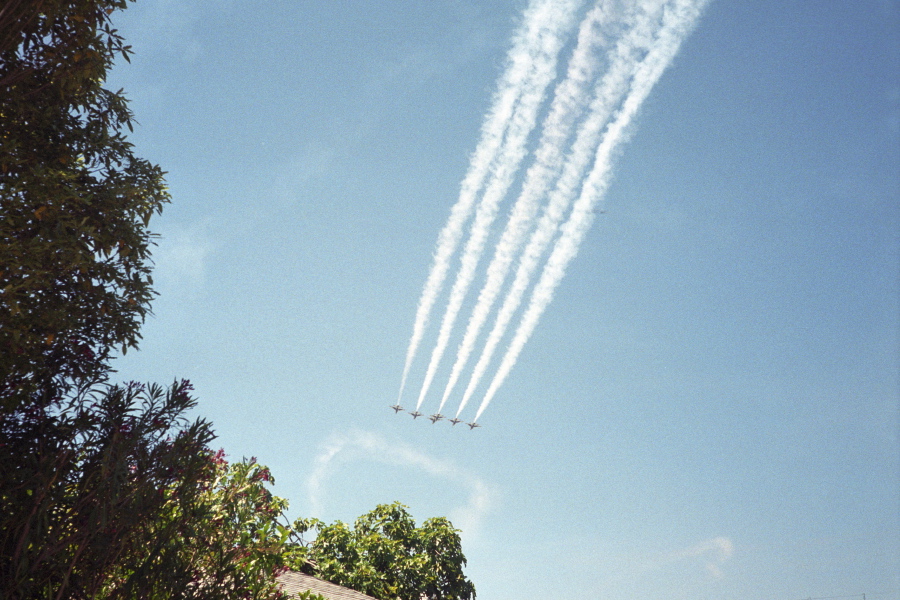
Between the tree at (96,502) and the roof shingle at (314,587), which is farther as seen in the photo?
the roof shingle at (314,587)

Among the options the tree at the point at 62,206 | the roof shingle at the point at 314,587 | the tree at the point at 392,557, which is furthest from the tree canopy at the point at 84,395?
the tree at the point at 392,557

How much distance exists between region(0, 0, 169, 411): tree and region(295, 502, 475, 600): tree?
17.8 metres

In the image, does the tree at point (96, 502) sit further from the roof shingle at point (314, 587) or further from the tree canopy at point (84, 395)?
the roof shingle at point (314, 587)

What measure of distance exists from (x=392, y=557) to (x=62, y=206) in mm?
25665

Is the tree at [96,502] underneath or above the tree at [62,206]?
underneath

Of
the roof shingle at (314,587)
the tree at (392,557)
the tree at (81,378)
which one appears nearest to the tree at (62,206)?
the tree at (81,378)

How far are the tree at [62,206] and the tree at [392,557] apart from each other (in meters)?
17.8

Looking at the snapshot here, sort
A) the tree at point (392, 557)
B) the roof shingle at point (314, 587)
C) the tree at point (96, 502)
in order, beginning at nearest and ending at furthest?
the tree at point (96, 502) → the roof shingle at point (314, 587) → the tree at point (392, 557)

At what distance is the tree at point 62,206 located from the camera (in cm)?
1043

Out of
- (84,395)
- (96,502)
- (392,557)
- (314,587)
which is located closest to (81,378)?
(84,395)

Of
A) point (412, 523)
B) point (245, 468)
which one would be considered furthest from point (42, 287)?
point (412, 523)

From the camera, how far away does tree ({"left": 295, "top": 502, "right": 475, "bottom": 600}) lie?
2820 centimetres

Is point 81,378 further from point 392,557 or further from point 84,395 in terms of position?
point 392,557

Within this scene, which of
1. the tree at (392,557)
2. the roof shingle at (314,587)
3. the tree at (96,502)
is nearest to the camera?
the tree at (96,502)
